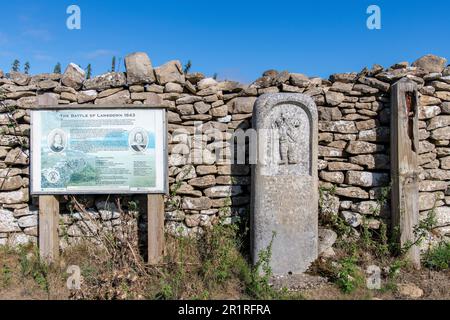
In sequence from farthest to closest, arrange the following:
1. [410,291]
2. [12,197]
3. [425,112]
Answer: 1. [425,112]
2. [12,197]
3. [410,291]

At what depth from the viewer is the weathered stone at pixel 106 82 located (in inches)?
166

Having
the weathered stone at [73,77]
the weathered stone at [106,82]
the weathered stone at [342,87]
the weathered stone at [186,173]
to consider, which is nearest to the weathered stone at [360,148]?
the weathered stone at [342,87]

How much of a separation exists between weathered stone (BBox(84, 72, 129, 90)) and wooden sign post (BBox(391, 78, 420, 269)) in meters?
3.62

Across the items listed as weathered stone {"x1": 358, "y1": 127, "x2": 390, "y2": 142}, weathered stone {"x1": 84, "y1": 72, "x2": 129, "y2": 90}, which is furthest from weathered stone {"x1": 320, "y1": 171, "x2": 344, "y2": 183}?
weathered stone {"x1": 84, "y1": 72, "x2": 129, "y2": 90}

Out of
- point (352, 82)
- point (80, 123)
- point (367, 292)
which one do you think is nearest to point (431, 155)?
point (352, 82)

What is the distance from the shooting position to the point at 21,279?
11.9 ft

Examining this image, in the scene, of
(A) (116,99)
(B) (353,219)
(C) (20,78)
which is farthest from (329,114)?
(C) (20,78)

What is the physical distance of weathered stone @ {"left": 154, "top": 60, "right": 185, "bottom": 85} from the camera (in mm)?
4242

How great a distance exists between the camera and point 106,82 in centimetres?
421

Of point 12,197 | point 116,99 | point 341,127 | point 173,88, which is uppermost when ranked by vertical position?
point 173,88

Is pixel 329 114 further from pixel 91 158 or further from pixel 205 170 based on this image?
pixel 91 158

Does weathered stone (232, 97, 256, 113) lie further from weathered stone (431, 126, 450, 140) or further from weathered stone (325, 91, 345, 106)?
weathered stone (431, 126, 450, 140)

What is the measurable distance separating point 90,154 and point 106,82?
40.2 inches

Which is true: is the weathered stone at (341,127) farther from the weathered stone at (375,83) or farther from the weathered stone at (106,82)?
the weathered stone at (106,82)
